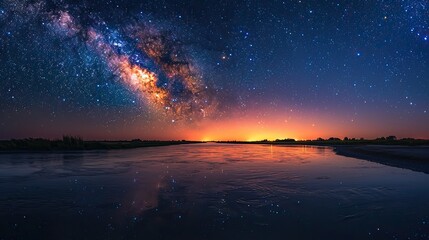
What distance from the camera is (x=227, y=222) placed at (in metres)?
6.13

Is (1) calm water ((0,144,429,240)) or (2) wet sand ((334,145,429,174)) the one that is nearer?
(1) calm water ((0,144,429,240))

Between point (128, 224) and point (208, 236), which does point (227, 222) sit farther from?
point (128, 224)

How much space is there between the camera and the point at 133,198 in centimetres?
867

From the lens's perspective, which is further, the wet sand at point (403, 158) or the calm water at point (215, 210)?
the wet sand at point (403, 158)

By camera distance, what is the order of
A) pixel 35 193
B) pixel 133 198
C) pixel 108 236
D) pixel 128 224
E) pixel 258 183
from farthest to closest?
pixel 258 183 → pixel 35 193 → pixel 133 198 → pixel 128 224 → pixel 108 236

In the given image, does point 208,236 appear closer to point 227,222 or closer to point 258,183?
point 227,222

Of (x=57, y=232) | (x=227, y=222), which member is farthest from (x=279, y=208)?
(x=57, y=232)

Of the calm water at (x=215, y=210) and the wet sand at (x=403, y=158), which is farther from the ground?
the wet sand at (x=403, y=158)

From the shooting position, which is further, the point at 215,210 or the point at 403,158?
the point at 403,158

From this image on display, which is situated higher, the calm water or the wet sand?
the wet sand

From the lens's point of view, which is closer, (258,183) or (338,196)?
(338,196)

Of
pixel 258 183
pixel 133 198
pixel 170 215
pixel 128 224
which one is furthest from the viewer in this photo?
pixel 258 183

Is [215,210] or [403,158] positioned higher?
[403,158]

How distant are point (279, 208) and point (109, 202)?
167 inches
